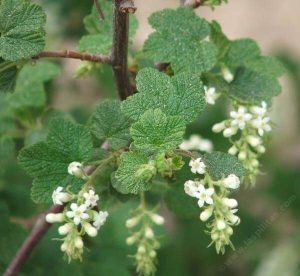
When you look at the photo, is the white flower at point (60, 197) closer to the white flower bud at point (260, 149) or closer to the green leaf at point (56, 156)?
the green leaf at point (56, 156)

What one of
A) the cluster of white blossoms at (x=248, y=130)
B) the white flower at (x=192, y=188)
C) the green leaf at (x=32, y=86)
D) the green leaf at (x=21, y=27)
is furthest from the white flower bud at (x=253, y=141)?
the green leaf at (x=32, y=86)

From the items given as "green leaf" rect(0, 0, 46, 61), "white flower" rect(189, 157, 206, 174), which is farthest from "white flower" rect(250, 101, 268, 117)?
"green leaf" rect(0, 0, 46, 61)

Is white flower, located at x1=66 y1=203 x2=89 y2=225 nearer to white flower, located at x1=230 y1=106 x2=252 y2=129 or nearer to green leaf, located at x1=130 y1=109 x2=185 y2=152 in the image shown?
green leaf, located at x1=130 y1=109 x2=185 y2=152

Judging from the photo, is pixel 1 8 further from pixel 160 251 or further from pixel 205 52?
pixel 160 251

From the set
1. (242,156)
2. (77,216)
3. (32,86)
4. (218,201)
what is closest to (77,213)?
(77,216)

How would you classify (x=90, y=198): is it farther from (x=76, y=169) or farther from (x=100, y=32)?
(x=100, y=32)

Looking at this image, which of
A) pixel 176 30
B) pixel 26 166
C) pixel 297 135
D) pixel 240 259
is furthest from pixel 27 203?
pixel 297 135
